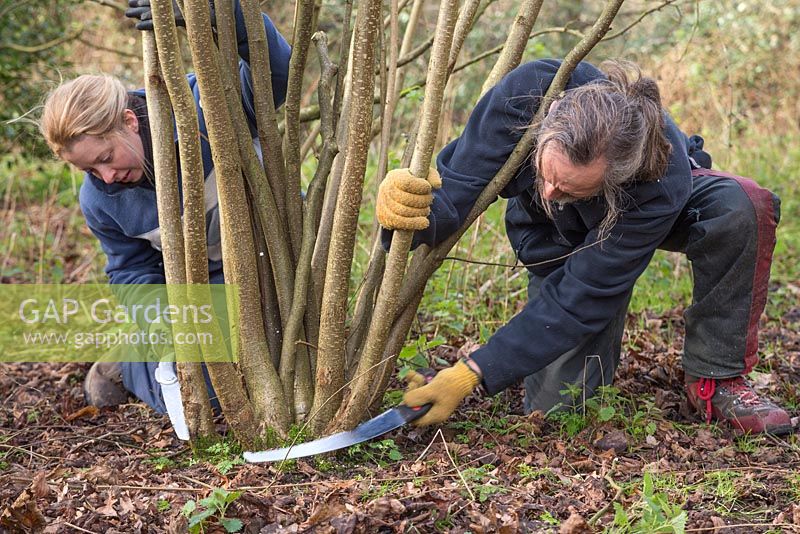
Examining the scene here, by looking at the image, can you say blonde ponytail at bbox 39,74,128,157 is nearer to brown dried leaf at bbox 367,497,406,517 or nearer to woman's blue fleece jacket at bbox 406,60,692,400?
woman's blue fleece jacket at bbox 406,60,692,400

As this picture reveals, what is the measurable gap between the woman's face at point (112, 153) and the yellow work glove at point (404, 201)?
105cm

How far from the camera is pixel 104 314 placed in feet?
14.9

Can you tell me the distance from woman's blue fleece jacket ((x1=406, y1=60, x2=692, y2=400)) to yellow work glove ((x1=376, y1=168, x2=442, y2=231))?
127 millimetres

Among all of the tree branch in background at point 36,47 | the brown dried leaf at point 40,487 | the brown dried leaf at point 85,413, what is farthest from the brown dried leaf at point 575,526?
the tree branch in background at point 36,47

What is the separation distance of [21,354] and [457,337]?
2092 millimetres

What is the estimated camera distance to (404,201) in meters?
2.22

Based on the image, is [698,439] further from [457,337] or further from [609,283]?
[457,337]

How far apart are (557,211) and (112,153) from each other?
1.51m

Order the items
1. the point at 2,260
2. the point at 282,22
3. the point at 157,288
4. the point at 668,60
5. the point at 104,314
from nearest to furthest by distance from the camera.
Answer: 1. the point at 157,288
2. the point at 104,314
3. the point at 2,260
4. the point at 282,22
5. the point at 668,60

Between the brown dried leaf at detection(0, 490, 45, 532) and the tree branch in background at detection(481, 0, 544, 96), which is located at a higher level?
the tree branch in background at detection(481, 0, 544, 96)

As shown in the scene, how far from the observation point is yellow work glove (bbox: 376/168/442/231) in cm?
222

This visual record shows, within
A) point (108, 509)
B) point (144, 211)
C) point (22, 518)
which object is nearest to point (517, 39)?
point (144, 211)

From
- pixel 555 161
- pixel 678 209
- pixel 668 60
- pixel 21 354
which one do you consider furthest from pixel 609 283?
pixel 668 60

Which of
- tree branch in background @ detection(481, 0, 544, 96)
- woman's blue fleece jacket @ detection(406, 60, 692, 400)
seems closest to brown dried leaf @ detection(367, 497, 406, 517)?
woman's blue fleece jacket @ detection(406, 60, 692, 400)
